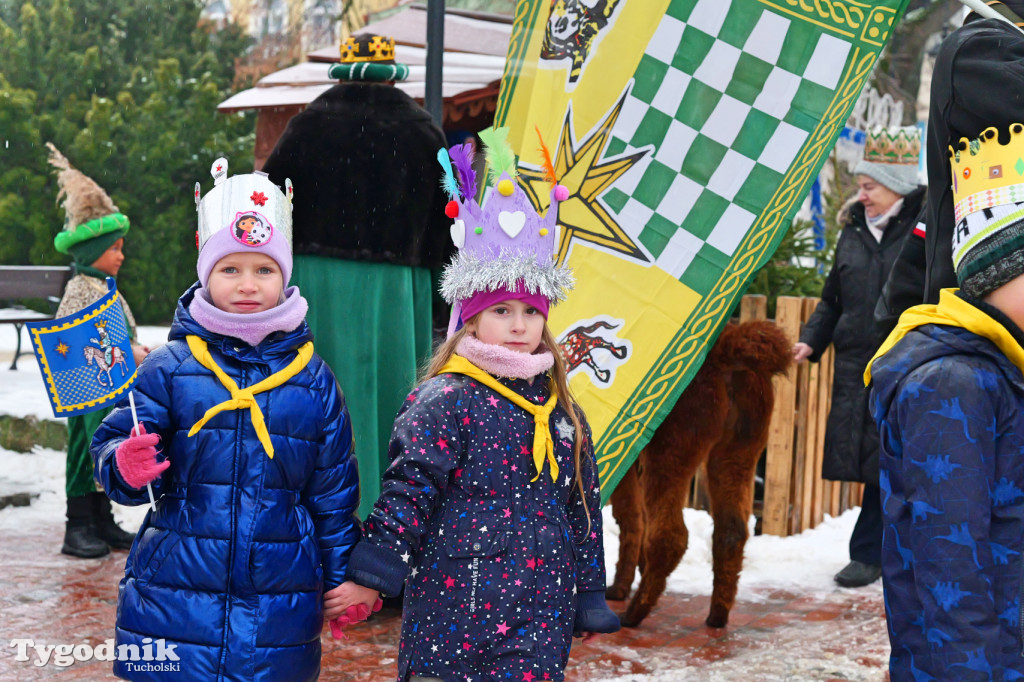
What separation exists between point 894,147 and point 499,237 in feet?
11.1

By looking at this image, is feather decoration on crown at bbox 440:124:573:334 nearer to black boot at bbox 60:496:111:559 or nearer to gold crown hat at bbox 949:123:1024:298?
gold crown hat at bbox 949:123:1024:298

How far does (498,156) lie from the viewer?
3230 millimetres

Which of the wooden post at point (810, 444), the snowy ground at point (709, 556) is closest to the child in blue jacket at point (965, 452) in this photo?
the snowy ground at point (709, 556)

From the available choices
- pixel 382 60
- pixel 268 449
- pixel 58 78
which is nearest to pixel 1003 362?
pixel 268 449

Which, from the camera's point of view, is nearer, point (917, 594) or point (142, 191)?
point (917, 594)

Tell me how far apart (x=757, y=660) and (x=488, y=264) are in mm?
2437

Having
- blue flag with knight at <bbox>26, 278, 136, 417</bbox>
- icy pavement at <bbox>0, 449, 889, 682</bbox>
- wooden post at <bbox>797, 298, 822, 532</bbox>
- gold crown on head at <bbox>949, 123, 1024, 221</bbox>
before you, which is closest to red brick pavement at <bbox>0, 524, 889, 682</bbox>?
icy pavement at <bbox>0, 449, 889, 682</bbox>

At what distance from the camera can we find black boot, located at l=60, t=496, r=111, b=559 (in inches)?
236

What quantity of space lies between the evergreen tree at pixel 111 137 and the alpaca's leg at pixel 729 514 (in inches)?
364

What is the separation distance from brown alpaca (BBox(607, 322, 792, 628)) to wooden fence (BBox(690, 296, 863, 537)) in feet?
4.62

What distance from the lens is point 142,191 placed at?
1355 centimetres

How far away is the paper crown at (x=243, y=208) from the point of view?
3.03 metres

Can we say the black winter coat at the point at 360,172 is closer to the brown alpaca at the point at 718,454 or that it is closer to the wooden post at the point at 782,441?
the brown alpaca at the point at 718,454

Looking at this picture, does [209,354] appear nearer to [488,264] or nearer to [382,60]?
[488,264]
